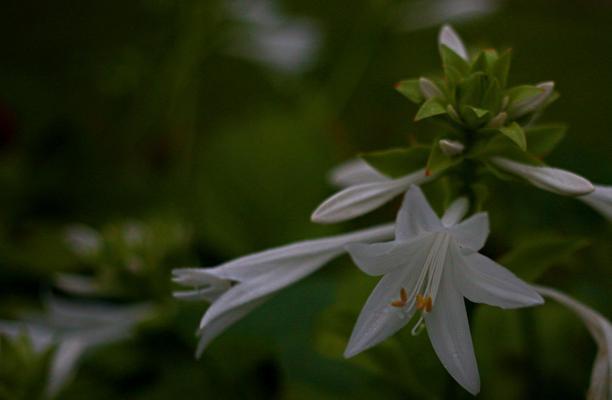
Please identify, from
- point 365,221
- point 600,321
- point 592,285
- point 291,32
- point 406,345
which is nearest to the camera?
point 600,321

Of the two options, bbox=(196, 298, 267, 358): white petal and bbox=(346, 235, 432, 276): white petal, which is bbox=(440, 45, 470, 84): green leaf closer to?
bbox=(346, 235, 432, 276): white petal

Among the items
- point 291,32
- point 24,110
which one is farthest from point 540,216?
point 24,110

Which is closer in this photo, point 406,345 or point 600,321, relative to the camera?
point 600,321

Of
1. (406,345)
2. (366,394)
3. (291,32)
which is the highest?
(291,32)

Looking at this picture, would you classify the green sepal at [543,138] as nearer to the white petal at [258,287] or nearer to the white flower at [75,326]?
the white petal at [258,287]

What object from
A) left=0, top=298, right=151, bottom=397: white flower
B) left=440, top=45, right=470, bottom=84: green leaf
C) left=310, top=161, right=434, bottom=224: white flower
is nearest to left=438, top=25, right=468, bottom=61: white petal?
left=440, top=45, right=470, bottom=84: green leaf

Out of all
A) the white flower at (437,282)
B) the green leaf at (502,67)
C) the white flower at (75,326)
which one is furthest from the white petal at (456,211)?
the white flower at (75,326)

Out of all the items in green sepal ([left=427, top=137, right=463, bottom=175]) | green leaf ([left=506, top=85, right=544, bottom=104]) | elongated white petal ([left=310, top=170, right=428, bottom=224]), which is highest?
green leaf ([left=506, top=85, right=544, bottom=104])

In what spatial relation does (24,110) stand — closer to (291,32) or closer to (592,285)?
(291,32)
